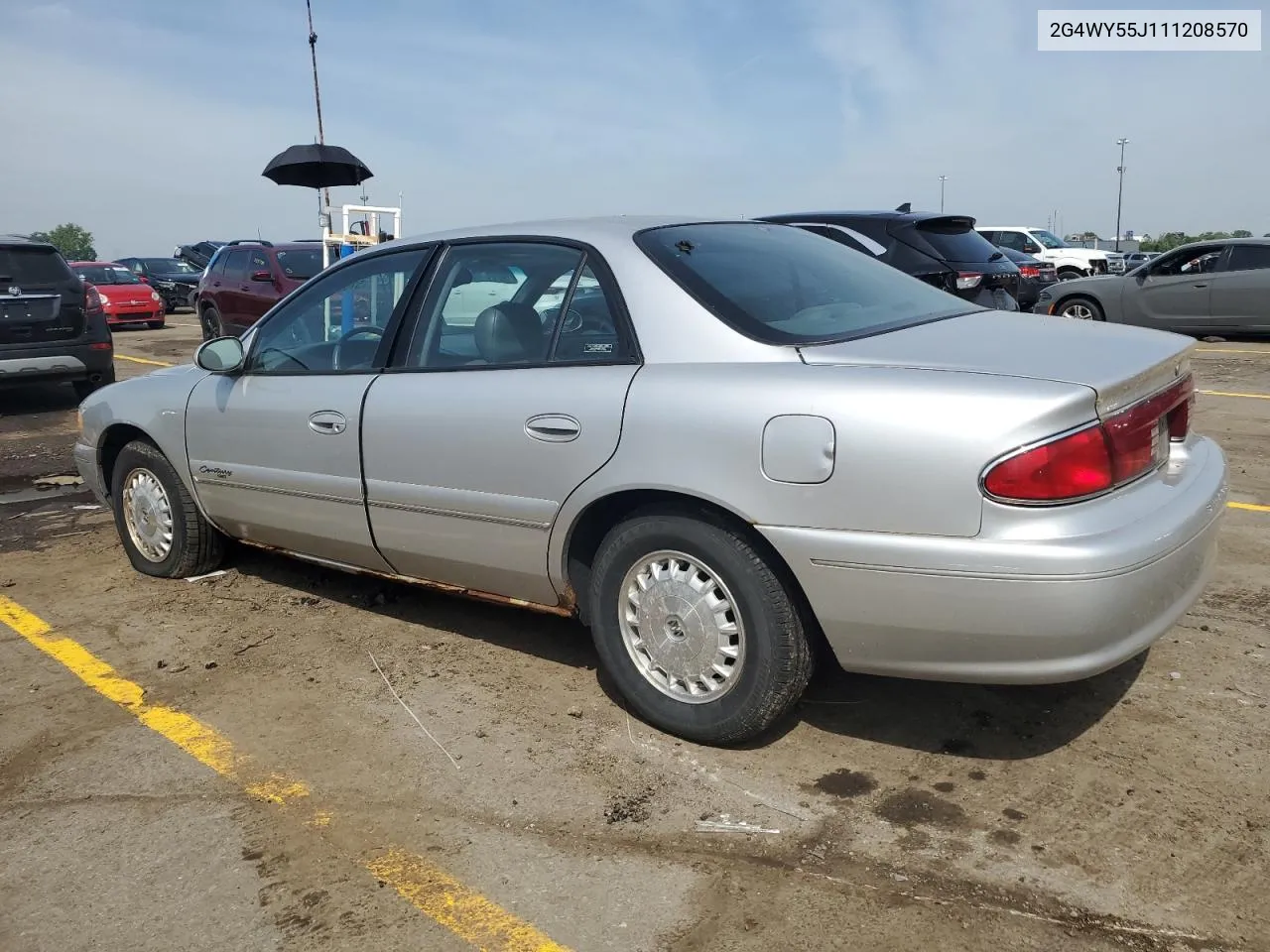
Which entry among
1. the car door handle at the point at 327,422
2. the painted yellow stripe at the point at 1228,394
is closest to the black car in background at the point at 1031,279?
the painted yellow stripe at the point at 1228,394

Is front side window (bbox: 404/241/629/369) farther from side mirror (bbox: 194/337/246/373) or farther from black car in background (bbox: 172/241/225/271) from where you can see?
black car in background (bbox: 172/241/225/271)

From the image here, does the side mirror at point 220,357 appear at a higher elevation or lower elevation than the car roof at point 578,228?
lower

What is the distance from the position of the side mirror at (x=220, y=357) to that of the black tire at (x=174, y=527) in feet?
2.04

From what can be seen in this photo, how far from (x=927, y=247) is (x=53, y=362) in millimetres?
7790

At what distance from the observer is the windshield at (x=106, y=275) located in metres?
22.2

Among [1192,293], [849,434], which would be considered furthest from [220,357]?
[1192,293]

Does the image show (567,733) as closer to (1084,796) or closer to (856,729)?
(856,729)

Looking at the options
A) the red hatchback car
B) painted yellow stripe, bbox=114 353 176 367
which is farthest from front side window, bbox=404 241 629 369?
the red hatchback car

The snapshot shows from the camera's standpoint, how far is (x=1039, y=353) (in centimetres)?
300

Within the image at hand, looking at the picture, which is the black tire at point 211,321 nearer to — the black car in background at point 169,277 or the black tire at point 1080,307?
the black car in background at point 169,277

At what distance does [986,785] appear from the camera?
9.80 feet

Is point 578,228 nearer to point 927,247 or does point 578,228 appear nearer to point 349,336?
point 349,336

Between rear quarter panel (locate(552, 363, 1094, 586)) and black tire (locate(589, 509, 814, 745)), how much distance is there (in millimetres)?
129

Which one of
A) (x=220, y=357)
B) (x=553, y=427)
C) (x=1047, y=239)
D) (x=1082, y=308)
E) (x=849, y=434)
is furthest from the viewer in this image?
(x=1047, y=239)
